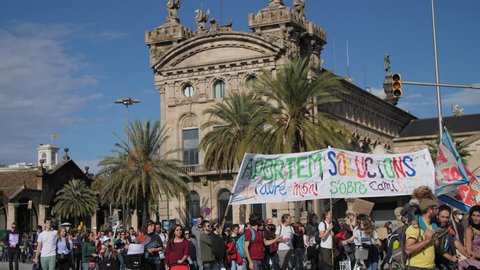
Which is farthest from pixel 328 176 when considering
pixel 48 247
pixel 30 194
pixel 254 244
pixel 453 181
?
pixel 30 194

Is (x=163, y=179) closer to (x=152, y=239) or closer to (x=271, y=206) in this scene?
(x=271, y=206)

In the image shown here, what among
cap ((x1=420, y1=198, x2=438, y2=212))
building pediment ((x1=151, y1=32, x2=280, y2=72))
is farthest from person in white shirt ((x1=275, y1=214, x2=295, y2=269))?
building pediment ((x1=151, y1=32, x2=280, y2=72))

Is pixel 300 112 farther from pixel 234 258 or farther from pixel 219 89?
pixel 219 89

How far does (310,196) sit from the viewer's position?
48.2 ft

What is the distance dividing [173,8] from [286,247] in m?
42.8

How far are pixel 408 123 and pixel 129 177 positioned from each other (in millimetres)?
49869

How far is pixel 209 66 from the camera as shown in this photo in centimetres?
5609

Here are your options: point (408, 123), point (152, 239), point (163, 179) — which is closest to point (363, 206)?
point (163, 179)

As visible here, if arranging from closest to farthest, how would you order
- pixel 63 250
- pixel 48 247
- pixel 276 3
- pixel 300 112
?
pixel 48 247 < pixel 63 250 < pixel 300 112 < pixel 276 3

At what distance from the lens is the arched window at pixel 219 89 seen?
5600 centimetres

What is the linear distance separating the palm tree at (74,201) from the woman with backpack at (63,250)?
56.1 m

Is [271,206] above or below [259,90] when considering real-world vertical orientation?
below

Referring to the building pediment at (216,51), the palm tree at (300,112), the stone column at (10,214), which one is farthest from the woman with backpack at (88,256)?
the stone column at (10,214)

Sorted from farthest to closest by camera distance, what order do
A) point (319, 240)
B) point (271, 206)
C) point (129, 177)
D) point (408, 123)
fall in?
point (408, 123) → point (271, 206) → point (129, 177) → point (319, 240)
